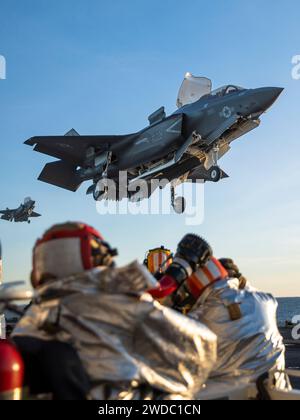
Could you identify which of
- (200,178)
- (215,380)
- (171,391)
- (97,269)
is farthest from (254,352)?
(200,178)

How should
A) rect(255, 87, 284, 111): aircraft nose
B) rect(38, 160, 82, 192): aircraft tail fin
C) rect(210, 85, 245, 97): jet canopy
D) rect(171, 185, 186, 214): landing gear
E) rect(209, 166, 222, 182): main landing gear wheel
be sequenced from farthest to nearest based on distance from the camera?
rect(38, 160, 82, 192): aircraft tail fin < rect(171, 185, 186, 214): landing gear < rect(210, 85, 245, 97): jet canopy < rect(209, 166, 222, 182): main landing gear wheel < rect(255, 87, 284, 111): aircraft nose

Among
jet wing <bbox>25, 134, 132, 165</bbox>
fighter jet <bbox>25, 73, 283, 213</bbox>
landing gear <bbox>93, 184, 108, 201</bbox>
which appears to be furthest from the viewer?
jet wing <bbox>25, 134, 132, 165</bbox>

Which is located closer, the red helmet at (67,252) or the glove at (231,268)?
the red helmet at (67,252)

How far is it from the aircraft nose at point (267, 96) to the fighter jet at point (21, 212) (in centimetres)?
3643

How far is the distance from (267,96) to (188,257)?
22811mm

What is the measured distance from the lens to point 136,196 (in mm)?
31703

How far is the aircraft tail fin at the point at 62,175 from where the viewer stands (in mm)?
35281

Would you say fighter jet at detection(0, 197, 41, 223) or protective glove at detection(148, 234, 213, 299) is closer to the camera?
protective glove at detection(148, 234, 213, 299)

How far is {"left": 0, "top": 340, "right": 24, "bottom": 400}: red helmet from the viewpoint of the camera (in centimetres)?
208

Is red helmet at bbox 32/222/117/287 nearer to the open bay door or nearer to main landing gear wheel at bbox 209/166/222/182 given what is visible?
main landing gear wheel at bbox 209/166/222/182

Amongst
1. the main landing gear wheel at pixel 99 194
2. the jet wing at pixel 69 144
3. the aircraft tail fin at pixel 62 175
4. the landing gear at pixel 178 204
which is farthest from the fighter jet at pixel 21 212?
the landing gear at pixel 178 204

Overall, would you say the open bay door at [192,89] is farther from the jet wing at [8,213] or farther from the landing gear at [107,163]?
the jet wing at [8,213]

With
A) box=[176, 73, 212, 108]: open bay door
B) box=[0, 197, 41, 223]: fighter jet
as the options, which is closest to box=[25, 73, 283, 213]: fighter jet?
box=[176, 73, 212, 108]: open bay door

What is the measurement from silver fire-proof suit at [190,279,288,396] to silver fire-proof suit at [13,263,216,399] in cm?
102
